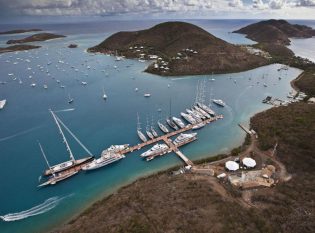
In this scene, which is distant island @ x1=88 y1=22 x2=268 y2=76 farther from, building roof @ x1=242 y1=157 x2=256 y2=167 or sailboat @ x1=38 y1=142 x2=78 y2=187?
sailboat @ x1=38 y1=142 x2=78 y2=187

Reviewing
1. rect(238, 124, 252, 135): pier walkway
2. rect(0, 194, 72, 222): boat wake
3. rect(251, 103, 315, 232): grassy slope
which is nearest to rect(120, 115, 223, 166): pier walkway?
rect(238, 124, 252, 135): pier walkway

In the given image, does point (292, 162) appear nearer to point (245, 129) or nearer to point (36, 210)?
point (245, 129)

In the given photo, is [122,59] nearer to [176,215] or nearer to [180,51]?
[180,51]

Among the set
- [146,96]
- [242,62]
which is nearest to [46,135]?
[146,96]

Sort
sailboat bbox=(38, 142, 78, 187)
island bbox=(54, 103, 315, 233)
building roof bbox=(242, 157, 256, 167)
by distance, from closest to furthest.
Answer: island bbox=(54, 103, 315, 233)
sailboat bbox=(38, 142, 78, 187)
building roof bbox=(242, 157, 256, 167)

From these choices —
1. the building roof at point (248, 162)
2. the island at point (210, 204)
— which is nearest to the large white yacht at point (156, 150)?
the island at point (210, 204)

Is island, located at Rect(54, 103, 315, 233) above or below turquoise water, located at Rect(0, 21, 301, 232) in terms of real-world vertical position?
above

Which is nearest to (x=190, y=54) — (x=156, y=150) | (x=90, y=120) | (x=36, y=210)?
(x=90, y=120)
